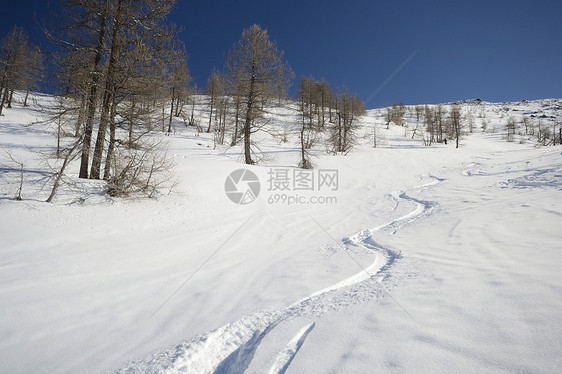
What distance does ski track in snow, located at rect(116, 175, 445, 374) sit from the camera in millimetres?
1676

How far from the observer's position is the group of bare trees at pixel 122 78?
6.20m

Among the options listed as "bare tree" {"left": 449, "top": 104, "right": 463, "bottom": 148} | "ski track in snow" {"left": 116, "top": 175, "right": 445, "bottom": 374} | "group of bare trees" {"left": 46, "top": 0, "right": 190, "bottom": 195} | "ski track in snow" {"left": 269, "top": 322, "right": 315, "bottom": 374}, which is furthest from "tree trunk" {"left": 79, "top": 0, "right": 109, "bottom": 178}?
"bare tree" {"left": 449, "top": 104, "right": 463, "bottom": 148}

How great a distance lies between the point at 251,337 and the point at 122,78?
798cm

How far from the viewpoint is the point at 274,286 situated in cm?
289

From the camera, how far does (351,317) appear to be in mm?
Answer: 1977

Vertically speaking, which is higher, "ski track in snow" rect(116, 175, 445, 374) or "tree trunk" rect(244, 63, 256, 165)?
"tree trunk" rect(244, 63, 256, 165)

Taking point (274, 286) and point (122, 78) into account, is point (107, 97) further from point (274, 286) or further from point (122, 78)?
point (274, 286)

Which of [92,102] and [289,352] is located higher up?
[92,102]

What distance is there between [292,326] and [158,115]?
25.8 feet

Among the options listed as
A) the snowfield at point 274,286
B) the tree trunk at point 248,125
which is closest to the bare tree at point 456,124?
the tree trunk at point 248,125

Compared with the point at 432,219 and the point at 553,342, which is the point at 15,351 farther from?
the point at 432,219

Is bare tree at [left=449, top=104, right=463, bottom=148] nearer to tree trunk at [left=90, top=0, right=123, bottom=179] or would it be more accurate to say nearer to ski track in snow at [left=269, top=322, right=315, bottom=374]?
tree trunk at [left=90, top=0, right=123, bottom=179]

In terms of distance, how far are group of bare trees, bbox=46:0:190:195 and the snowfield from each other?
108cm

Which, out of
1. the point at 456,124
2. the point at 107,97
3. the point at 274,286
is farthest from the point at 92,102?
the point at 456,124
